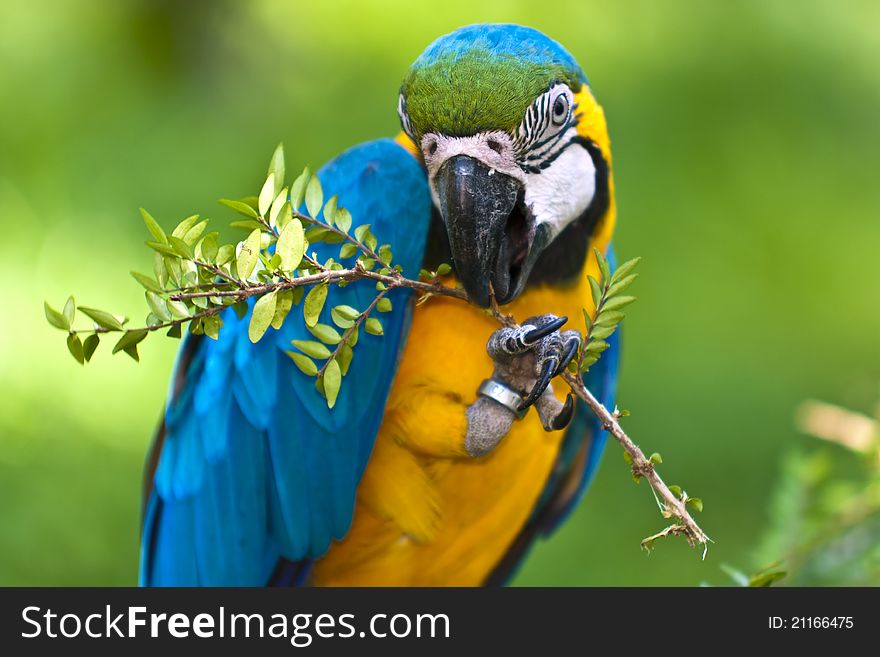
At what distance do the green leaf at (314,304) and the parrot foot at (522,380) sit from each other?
1.04ft

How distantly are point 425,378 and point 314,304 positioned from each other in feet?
1.71

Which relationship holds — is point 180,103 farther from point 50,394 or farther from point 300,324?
point 300,324

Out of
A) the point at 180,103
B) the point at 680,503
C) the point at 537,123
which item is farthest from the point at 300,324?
the point at 180,103

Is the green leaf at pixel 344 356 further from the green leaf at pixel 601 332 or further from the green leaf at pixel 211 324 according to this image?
the green leaf at pixel 601 332

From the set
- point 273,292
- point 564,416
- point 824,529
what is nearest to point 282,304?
point 273,292

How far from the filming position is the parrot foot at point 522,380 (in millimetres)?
1246

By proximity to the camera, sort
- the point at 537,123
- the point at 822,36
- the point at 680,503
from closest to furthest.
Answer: the point at 680,503 < the point at 537,123 < the point at 822,36

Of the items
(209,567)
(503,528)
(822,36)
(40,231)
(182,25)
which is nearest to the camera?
(209,567)

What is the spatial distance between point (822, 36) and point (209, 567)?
297 cm

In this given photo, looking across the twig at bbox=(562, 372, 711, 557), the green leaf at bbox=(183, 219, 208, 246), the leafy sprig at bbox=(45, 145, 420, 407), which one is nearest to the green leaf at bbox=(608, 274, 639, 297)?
the twig at bbox=(562, 372, 711, 557)

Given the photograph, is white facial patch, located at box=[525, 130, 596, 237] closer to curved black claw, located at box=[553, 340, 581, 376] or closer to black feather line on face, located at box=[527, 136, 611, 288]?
black feather line on face, located at box=[527, 136, 611, 288]

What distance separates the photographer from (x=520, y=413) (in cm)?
139

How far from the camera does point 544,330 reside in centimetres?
123

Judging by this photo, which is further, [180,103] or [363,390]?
[180,103]
